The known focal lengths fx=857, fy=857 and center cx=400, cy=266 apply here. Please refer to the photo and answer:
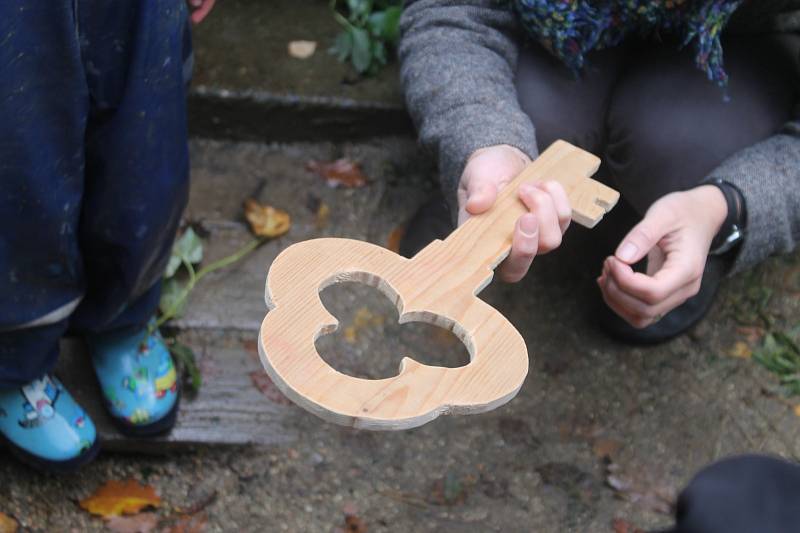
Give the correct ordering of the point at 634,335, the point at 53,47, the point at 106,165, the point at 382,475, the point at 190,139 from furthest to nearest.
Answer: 1. the point at 190,139
2. the point at 634,335
3. the point at 382,475
4. the point at 106,165
5. the point at 53,47

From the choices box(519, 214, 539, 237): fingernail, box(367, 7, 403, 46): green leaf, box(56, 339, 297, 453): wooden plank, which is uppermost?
box(519, 214, 539, 237): fingernail

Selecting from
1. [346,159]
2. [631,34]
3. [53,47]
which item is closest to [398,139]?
[346,159]

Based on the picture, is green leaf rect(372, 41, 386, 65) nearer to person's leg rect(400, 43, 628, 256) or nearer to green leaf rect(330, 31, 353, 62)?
green leaf rect(330, 31, 353, 62)

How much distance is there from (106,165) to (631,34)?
0.85 meters

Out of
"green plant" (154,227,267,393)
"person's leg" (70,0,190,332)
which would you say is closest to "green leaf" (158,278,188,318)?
"green plant" (154,227,267,393)

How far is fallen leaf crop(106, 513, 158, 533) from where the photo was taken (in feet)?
4.04

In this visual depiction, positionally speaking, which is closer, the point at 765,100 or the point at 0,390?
the point at 0,390

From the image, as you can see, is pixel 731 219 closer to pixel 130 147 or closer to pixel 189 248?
pixel 130 147

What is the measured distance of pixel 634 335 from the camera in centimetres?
150

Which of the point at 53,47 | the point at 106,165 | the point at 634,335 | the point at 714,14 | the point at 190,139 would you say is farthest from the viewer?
the point at 190,139

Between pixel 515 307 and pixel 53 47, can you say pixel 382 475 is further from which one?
pixel 53 47

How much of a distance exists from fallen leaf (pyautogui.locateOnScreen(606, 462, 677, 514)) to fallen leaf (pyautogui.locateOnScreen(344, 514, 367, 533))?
0.39 m

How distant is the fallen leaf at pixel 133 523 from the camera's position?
1231mm

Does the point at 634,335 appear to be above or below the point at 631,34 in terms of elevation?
below
